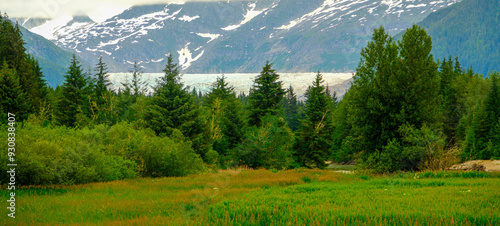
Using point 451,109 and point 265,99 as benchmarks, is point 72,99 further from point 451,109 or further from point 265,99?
point 451,109

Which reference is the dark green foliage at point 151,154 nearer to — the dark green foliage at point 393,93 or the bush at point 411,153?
the bush at point 411,153

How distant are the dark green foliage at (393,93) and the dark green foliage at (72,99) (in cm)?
3032

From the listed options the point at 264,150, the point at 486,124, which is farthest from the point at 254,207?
the point at 486,124

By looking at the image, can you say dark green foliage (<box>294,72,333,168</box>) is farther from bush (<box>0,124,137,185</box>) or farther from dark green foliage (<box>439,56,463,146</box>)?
bush (<box>0,124,137,185</box>)

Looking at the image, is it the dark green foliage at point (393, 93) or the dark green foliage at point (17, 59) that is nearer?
the dark green foliage at point (393, 93)

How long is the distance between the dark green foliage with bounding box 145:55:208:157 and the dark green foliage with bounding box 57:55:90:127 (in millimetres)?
11039

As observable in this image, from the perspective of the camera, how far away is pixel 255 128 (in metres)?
37.7

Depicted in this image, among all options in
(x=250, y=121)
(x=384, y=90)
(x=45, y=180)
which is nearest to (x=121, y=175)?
(x=45, y=180)

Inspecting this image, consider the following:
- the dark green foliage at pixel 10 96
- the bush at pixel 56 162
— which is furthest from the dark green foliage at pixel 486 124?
the dark green foliage at pixel 10 96

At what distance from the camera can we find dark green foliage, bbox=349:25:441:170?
27172 millimetres

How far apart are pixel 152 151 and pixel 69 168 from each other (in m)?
6.13

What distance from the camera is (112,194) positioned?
12.2m

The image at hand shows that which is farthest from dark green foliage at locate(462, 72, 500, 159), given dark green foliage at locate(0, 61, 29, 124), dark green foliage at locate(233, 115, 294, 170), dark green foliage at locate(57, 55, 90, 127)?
dark green foliage at locate(0, 61, 29, 124)

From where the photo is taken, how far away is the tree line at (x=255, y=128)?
1617cm
